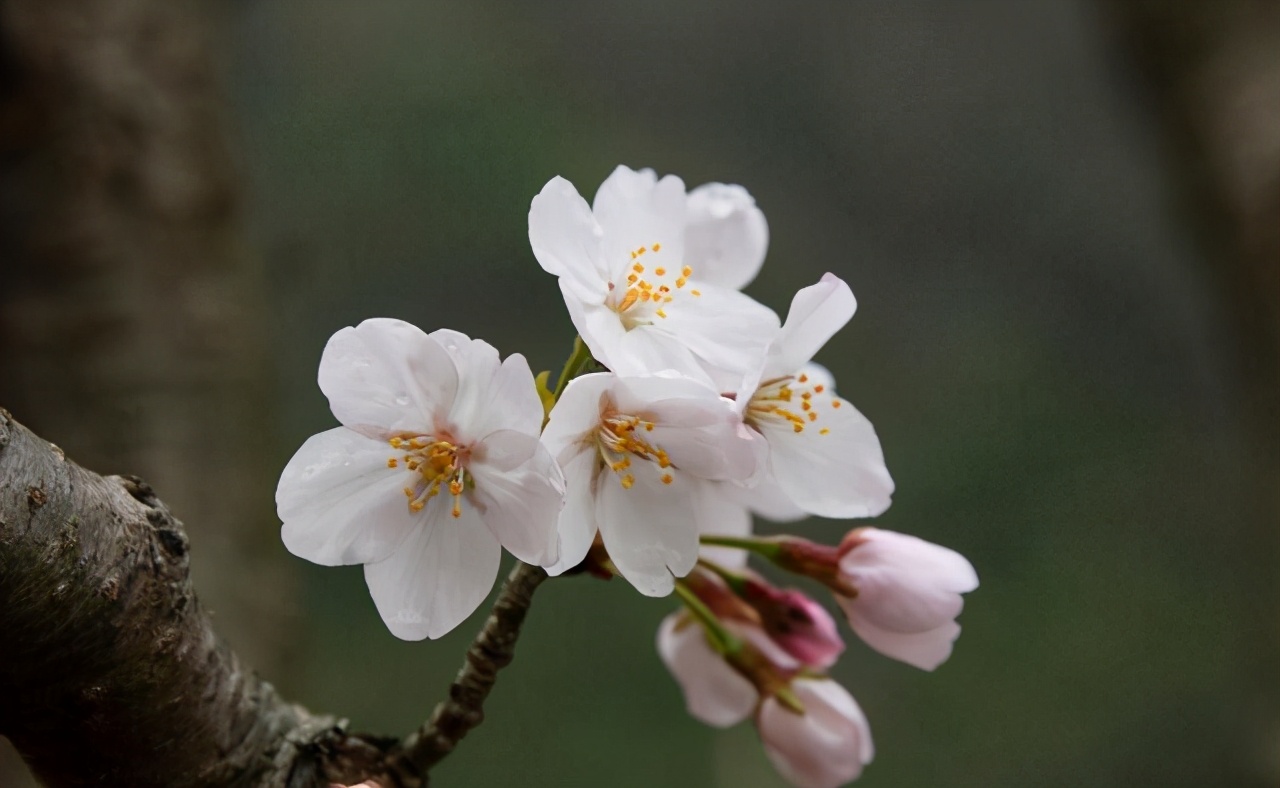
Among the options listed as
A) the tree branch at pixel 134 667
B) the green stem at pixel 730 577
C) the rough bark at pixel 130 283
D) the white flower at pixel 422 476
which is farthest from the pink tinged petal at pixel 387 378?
the rough bark at pixel 130 283

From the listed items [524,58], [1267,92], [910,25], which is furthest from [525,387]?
[910,25]

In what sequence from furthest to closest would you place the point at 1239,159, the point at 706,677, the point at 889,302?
the point at 889,302 < the point at 1239,159 < the point at 706,677

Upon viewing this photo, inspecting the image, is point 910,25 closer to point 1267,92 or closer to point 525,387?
point 1267,92

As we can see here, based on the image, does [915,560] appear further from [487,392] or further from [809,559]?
[487,392]

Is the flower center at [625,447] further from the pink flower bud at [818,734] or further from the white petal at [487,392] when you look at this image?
the pink flower bud at [818,734]

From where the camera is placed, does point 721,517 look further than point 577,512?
Yes

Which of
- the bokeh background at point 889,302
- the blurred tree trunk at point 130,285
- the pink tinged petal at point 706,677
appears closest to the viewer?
the pink tinged petal at point 706,677

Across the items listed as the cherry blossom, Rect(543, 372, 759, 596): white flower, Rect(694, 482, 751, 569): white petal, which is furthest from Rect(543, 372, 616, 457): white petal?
the cherry blossom

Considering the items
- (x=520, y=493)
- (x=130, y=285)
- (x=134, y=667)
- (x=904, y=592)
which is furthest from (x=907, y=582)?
(x=130, y=285)
